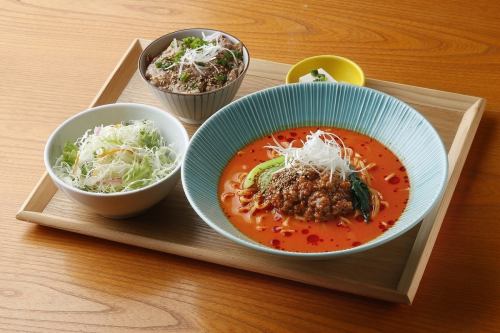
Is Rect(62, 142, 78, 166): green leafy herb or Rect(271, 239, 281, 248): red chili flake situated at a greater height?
Rect(271, 239, 281, 248): red chili flake

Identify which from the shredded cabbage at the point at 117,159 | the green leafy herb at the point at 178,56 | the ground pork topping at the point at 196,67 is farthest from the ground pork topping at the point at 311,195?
the green leafy herb at the point at 178,56

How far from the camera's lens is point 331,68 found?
2.18m

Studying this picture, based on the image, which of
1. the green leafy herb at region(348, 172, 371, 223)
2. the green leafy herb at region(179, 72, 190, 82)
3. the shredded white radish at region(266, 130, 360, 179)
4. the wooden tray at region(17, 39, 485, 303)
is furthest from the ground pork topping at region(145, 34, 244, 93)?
the green leafy herb at region(348, 172, 371, 223)

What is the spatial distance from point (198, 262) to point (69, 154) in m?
0.51

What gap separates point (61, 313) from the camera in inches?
59.9

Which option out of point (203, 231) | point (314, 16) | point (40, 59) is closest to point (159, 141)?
point (203, 231)

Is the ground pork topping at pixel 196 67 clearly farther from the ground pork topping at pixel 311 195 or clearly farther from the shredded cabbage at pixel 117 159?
the ground pork topping at pixel 311 195

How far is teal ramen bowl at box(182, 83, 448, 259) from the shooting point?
1.56 meters

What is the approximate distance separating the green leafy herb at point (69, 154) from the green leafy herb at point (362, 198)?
2.60 feet

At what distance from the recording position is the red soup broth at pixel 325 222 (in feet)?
5.01

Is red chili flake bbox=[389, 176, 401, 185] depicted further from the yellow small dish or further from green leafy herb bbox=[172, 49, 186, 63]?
green leafy herb bbox=[172, 49, 186, 63]

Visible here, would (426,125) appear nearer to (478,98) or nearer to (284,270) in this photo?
(478,98)

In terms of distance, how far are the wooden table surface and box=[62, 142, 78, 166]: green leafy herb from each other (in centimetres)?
19

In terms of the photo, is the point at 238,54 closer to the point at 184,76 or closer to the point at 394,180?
the point at 184,76
